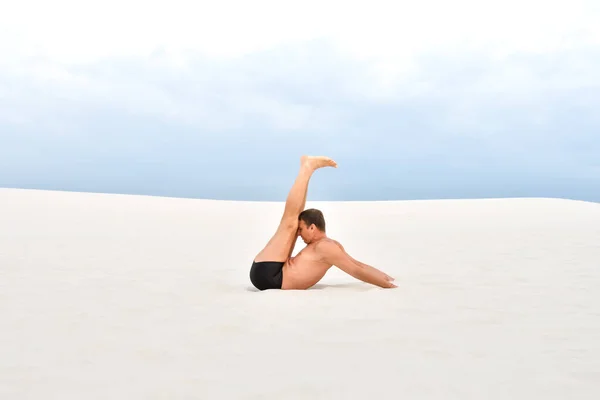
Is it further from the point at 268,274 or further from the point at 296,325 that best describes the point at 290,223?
the point at 296,325

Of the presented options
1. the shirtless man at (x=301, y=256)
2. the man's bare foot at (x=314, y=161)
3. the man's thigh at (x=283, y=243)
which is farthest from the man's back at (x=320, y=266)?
the man's bare foot at (x=314, y=161)

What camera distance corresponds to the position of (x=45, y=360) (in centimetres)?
366

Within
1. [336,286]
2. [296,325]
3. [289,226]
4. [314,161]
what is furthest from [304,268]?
[296,325]

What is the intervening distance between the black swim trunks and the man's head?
39 centimetres

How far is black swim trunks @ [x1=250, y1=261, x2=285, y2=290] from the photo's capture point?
5.79 meters

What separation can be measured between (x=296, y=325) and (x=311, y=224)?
1.45 m

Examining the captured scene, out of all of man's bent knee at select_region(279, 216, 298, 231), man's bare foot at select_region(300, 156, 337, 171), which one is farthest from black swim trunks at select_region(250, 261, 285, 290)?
man's bare foot at select_region(300, 156, 337, 171)

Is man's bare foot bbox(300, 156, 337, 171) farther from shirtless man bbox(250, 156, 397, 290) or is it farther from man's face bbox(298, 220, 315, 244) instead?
man's face bbox(298, 220, 315, 244)

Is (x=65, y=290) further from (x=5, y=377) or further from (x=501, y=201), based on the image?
(x=501, y=201)

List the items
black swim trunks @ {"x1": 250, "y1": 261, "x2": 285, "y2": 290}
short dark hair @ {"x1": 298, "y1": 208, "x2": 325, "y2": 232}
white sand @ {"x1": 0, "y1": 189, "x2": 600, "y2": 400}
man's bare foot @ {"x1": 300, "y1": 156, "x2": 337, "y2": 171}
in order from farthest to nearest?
man's bare foot @ {"x1": 300, "y1": 156, "x2": 337, "y2": 171}
black swim trunks @ {"x1": 250, "y1": 261, "x2": 285, "y2": 290}
short dark hair @ {"x1": 298, "y1": 208, "x2": 325, "y2": 232}
white sand @ {"x1": 0, "y1": 189, "x2": 600, "y2": 400}

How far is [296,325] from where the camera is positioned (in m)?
4.43

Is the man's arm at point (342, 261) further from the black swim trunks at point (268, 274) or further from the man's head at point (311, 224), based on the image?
the black swim trunks at point (268, 274)

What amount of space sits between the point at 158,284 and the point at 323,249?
6.51ft

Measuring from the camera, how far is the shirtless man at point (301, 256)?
5723 millimetres
